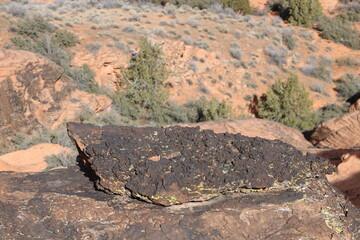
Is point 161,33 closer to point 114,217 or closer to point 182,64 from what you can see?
point 182,64

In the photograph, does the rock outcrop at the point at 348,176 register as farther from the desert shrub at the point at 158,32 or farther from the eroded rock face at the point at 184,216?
the desert shrub at the point at 158,32

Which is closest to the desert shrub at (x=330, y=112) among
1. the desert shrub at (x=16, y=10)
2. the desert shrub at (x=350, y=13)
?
the desert shrub at (x=350, y=13)

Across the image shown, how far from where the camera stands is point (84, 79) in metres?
13.0

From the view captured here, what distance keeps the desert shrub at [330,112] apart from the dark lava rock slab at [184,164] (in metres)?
12.0

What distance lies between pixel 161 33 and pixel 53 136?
9.83 metres

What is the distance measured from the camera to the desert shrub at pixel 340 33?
23.0m

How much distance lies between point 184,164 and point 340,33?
79.8 ft

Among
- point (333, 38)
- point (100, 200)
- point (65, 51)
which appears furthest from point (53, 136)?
point (333, 38)

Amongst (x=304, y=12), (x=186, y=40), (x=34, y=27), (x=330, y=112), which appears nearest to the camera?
(x=34, y=27)

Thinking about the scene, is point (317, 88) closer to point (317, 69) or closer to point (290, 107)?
point (317, 69)

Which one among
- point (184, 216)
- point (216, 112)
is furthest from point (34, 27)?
point (184, 216)

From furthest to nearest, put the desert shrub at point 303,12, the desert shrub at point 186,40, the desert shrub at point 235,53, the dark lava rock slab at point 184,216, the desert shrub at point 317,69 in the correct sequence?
the desert shrub at point 303,12, the desert shrub at point 317,69, the desert shrub at point 235,53, the desert shrub at point 186,40, the dark lava rock slab at point 184,216

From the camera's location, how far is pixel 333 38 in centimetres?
2342

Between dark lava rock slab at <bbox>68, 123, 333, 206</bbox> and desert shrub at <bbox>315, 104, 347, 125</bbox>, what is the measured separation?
39.3 feet
